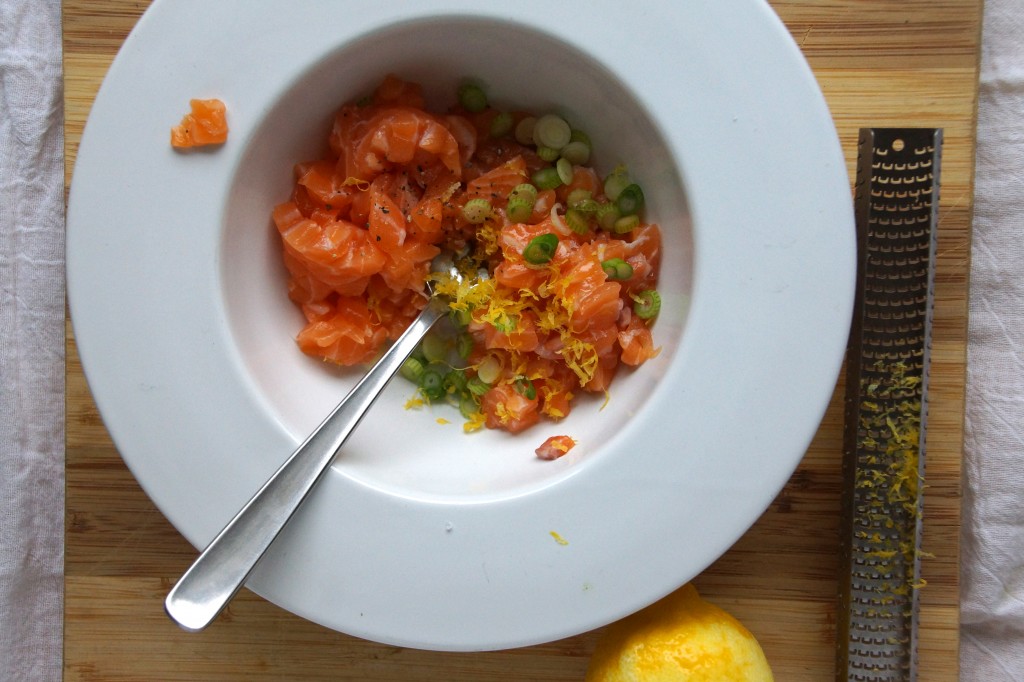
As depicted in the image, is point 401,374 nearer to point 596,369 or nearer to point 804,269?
point 596,369

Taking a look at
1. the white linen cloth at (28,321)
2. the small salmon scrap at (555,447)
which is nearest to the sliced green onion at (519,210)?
the small salmon scrap at (555,447)

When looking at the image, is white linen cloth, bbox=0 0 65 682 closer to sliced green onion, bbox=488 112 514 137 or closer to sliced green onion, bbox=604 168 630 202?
sliced green onion, bbox=488 112 514 137

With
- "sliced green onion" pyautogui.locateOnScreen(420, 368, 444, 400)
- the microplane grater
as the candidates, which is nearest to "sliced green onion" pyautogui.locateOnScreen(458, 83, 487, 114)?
"sliced green onion" pyautogui.locateOnScreen(420, 368, 444, 400)

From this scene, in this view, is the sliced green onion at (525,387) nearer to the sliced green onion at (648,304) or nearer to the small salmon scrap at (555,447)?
the small salmon scrap at (555,447)

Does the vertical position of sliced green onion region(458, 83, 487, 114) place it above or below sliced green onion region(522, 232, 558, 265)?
above

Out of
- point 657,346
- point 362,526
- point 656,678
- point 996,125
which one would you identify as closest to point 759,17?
Answer: point 657,346

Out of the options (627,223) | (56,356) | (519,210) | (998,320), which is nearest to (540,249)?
(519,210)

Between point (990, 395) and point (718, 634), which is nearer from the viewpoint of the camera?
point (718, 634)
